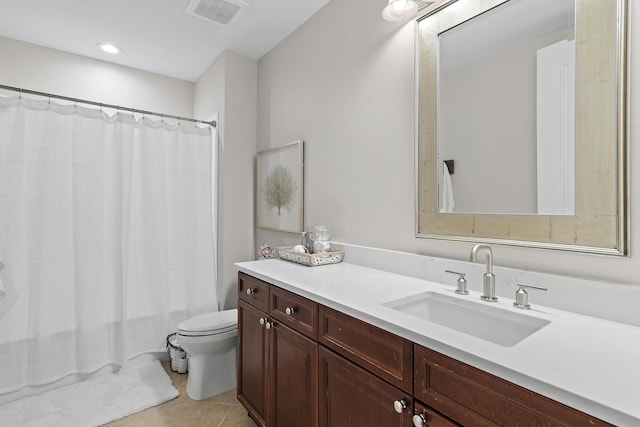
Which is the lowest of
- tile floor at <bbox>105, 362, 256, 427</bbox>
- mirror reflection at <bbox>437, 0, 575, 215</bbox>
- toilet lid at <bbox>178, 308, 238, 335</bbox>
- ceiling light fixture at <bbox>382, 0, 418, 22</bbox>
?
tile floor at <bbox>105, 362, 256, 427</bbox>

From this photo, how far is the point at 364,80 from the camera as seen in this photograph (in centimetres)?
178

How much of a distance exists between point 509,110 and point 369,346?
3.28 feet

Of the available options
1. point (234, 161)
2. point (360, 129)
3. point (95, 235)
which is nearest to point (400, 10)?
point (360, 129)

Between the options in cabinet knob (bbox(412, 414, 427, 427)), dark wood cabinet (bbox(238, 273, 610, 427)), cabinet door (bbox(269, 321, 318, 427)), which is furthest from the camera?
cabinet door (bbox(269, 321, 318, 427))

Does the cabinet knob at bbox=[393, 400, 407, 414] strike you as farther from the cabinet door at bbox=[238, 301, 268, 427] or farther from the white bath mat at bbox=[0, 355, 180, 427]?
the white bath mat at bbox=[0, 355, 180, 427]

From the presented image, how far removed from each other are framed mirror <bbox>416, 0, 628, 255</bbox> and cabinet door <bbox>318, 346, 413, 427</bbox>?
68cm

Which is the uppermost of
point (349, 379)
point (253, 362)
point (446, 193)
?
point (446, 193)

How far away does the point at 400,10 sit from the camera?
1.46 m

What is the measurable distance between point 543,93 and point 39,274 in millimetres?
2828

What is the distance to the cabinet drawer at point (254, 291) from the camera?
159cm

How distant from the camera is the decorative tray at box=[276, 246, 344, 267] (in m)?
1.77

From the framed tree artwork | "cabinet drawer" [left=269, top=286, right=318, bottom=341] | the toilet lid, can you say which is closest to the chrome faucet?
"cabinet drawer" [left=269, top=286, right=318, bottom=341]

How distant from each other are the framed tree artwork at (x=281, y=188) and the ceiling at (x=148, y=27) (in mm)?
847

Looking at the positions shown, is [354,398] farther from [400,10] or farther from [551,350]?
[400,10]
